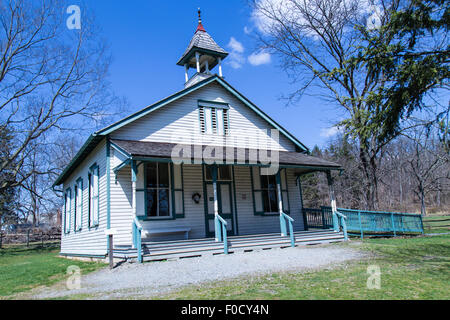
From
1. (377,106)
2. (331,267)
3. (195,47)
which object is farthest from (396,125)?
(195,47)

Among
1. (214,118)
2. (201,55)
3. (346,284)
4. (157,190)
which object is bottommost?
(346,284)

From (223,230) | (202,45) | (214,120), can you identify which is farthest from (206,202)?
(202,45)

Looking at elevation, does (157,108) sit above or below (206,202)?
above

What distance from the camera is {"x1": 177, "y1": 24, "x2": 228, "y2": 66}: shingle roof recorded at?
53.3 feet

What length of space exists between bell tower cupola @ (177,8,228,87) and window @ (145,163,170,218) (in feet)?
18.8

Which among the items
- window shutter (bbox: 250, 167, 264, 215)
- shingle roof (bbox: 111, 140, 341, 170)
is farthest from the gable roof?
window shutter (bbox: 250, 167, 264, 215)

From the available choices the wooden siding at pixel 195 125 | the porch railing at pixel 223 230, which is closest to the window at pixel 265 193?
the wooden siding at pixel 195 125

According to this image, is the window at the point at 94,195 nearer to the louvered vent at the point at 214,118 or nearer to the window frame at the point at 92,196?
the window frame at the point at 92,196

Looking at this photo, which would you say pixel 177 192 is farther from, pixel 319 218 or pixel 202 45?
pixel 202 45

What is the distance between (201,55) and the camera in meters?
17.1

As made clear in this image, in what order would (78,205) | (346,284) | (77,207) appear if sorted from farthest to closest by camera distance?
(77,207)
(78,205)
(346,284)

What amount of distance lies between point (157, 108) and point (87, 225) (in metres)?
5.63

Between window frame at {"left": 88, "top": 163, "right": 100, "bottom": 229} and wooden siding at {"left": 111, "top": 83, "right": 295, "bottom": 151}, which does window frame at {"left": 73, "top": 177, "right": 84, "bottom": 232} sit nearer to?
window frame at {"left": 88, "top": 163, "right": 100, "bottom": 229}

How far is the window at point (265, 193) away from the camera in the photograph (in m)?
14.6
